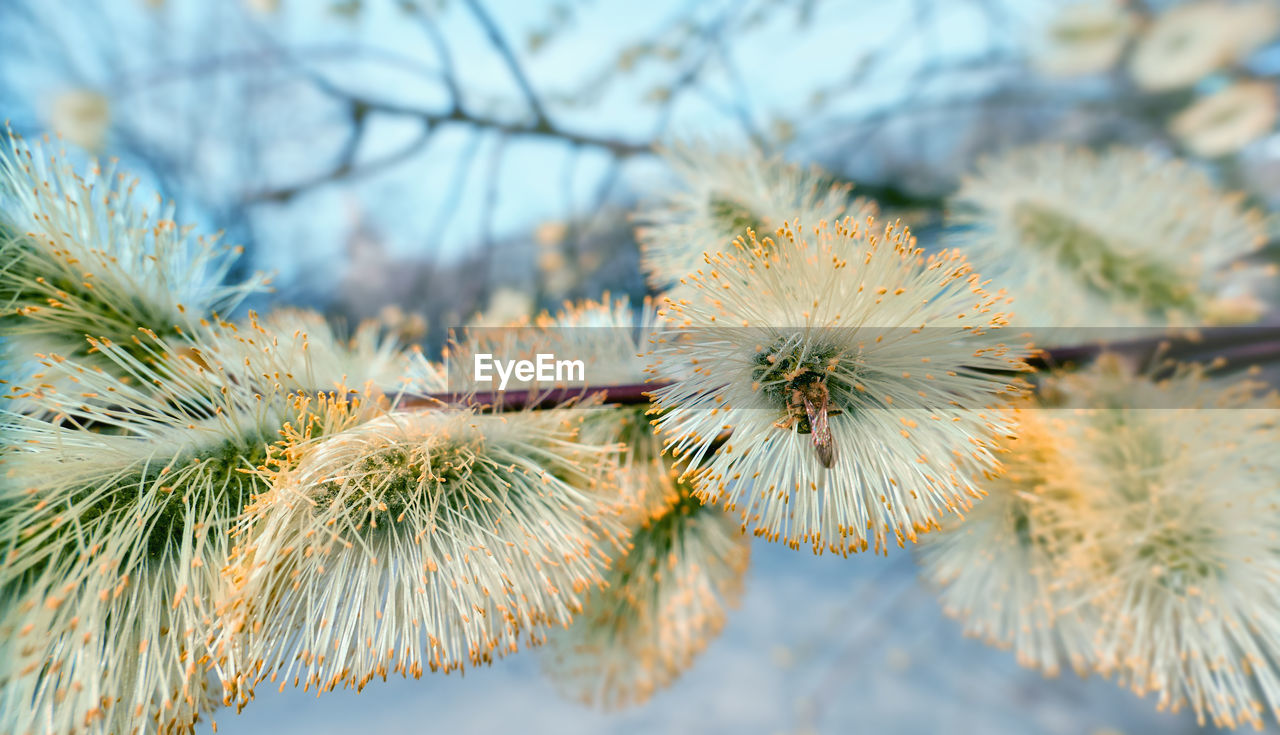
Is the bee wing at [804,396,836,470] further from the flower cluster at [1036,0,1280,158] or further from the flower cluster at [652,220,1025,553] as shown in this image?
the flower cluster at [1036,0,1280,158]

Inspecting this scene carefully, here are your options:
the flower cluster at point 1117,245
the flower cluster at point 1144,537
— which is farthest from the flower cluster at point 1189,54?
the flower cluster at point 1144,537

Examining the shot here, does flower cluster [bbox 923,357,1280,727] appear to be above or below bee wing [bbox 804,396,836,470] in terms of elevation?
below

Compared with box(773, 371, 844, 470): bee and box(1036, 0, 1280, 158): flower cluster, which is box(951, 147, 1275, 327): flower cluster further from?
box(1036, 0, 1280, 158): flower cluster

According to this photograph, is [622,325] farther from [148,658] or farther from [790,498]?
[148,658]

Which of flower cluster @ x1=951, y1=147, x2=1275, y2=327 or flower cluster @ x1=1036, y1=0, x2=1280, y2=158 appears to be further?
flower cluster @ x1=1036, y1=0, x2=1280, y2=158

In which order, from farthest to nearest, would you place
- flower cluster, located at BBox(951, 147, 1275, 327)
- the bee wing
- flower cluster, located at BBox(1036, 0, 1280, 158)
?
flower cluster, located at BBox(1036, 0, 1280, 158) → flower cluster, located at BBox(951, 147, 1275, 327) → the bee wing

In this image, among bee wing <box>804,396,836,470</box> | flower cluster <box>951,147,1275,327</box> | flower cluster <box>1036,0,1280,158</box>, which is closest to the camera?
bee wing <box>804,396,836,470</box>

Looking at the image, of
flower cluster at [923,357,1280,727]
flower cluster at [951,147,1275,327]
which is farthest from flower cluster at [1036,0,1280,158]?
flower cluster at [923,357,1280,727]

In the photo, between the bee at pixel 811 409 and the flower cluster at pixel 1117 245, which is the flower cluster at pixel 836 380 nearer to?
the bee at pixel 811 409

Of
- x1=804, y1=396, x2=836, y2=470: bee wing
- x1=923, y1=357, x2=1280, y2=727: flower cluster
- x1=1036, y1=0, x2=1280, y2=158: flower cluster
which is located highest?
x1=1036, y1=0, x2=1280, y2=158: flower cluster
